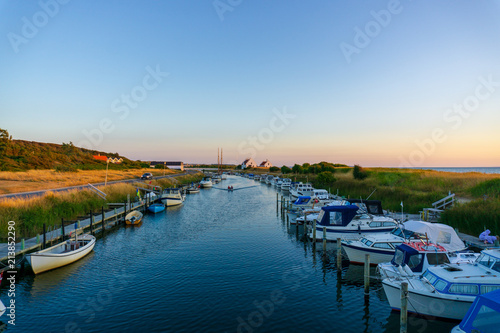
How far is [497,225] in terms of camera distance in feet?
77.6

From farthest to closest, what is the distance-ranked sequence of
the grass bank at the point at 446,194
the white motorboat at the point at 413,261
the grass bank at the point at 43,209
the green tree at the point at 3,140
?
the green tree at the point at 3,140 → the grass bank at the point at 446,194 → the grass bank at the point at 43,209 → the white motorboat at the point at 413,261

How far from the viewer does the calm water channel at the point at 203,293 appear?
1305 cm


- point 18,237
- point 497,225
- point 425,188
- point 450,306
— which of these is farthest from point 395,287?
point 425,188

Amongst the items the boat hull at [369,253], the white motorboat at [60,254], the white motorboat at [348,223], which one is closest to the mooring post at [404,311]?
the boat hull at [369,253]

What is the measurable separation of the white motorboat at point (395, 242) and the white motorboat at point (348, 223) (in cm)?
414

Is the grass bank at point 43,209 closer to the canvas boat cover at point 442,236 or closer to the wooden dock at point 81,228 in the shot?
the wooden dock at point 81,228

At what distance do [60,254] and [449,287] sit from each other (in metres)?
22.8

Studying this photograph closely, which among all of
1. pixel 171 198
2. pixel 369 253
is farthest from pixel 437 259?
pixel 171 198

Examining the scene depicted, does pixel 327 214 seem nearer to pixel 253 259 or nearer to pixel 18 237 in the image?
pixel 253 259

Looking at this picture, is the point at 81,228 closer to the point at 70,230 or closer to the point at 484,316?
the point at 70,230

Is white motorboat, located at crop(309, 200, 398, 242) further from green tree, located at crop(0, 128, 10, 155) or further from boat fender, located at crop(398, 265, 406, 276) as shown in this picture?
green tree, located at crop(0, 128, 10, 155)

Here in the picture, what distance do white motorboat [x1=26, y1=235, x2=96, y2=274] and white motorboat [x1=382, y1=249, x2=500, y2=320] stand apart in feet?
67.1

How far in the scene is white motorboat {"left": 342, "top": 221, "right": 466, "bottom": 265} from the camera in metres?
19.4

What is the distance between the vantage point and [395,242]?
19516 millimetres
